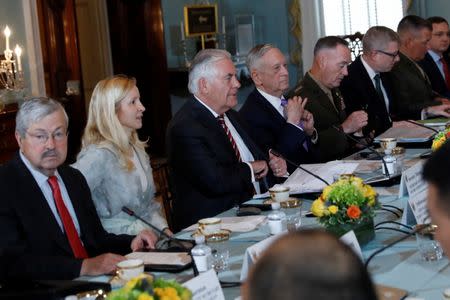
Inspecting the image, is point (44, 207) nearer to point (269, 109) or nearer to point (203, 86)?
point (203, 86)

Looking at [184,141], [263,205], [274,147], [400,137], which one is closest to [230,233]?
[263,205]

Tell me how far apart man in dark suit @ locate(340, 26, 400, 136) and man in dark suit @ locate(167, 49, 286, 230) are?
5.23 ft

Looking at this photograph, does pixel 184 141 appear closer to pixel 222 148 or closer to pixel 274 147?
A: pixel 222 148

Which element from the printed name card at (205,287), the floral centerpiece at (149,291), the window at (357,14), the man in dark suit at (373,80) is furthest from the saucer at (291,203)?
the window at (357,14)

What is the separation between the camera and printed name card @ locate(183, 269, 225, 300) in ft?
6.07

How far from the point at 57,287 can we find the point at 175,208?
1609mm

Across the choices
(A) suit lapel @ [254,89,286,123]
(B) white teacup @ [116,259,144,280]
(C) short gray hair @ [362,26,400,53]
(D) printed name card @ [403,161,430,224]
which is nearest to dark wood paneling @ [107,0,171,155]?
(C) short gray hair @ [362,26,400,53]

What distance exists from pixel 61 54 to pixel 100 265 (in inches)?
218

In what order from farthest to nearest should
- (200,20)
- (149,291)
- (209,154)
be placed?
(200,20) < (209,154) < (149,291)

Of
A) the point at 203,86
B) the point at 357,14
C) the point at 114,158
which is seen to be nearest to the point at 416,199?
the point at 114,158

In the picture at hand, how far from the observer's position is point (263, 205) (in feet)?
10.9

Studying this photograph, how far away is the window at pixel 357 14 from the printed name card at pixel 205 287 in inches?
290

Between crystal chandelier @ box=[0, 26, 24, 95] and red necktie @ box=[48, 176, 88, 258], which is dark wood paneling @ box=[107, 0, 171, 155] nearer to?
crystal chandelier @ box=[0, 26, 24, 95]

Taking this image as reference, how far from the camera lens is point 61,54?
7.86 m
